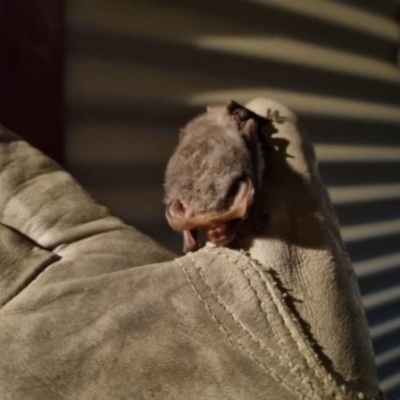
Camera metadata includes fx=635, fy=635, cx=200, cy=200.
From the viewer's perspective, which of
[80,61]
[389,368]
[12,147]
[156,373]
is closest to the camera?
[156,373]

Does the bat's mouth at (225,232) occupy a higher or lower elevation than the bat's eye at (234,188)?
lower

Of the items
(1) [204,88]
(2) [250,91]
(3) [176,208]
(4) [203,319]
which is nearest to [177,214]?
(3) [176,208]

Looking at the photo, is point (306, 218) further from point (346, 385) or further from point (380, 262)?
point (380, 262)

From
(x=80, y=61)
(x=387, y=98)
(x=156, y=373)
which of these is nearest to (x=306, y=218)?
(x=156, y=373)

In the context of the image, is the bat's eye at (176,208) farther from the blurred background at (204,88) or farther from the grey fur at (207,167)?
the blurred background at (204,88)

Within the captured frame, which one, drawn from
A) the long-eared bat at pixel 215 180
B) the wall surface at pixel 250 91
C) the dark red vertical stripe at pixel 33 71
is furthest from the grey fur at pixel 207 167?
the wall surface at pixel 250 91

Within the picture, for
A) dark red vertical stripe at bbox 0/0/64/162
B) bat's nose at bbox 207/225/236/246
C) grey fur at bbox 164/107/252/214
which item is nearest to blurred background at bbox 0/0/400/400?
dark red vertical stripe at bbox 0/0/64/162

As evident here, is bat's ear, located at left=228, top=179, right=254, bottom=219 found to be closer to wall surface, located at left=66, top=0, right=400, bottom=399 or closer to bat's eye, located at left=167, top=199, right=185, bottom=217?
bat's eye, located at left=167, top=199, right=185, bottom=217
